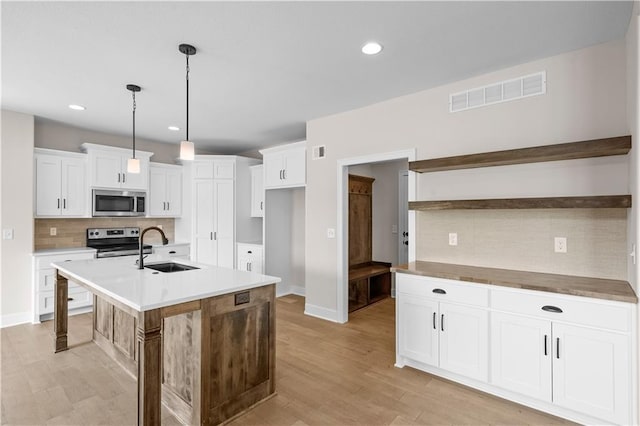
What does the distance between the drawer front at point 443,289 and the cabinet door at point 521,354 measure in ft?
0.54

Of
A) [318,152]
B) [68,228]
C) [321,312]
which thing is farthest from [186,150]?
[68,228]

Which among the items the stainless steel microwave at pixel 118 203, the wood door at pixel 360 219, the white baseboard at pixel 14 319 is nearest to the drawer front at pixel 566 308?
the wood door at pixel 360 219

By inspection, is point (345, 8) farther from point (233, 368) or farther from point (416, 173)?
point (233, 368)

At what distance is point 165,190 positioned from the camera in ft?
18.6

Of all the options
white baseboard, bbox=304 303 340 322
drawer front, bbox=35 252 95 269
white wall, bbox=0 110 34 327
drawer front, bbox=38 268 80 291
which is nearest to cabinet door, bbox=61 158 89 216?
white wall, bbox=0 110 34 327

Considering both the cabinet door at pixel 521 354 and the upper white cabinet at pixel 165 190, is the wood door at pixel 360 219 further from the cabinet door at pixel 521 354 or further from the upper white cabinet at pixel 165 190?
the upper white cabinet at pixel 165 190

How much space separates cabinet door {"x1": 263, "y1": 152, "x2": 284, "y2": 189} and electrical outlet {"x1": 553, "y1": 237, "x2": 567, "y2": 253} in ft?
11.5

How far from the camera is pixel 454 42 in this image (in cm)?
249

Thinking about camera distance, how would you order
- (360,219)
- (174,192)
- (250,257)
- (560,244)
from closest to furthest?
(560,244) → (360,219) → (250,257) → (174,192)

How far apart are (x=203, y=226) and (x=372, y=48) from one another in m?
4.26

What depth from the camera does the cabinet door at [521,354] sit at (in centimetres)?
223

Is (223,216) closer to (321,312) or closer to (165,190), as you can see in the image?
(165,190)

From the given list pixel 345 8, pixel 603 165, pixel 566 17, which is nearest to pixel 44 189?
pixel 345 8

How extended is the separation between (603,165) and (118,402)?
13.4 feet
